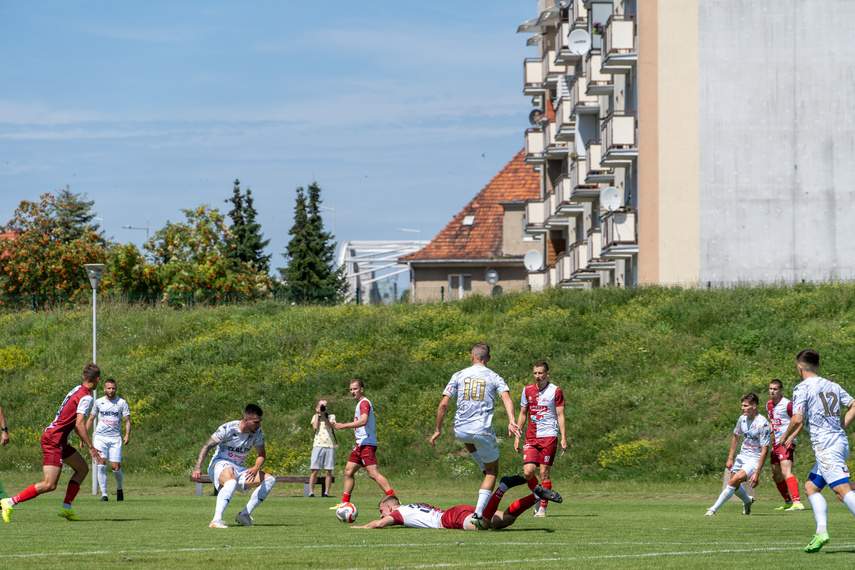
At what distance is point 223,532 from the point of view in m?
12.3

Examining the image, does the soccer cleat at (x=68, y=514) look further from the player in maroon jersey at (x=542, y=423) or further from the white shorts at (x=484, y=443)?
the player in maroon jersey at (x=542, y=423)

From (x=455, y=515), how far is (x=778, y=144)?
31310 millimetres

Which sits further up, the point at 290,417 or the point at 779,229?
the point at 779,229

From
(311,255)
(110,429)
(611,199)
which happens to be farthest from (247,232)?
(110,429)

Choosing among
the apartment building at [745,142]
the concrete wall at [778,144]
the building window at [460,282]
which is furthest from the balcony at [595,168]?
the building window at [460,282]

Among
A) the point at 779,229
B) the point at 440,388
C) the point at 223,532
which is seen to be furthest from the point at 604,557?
the point at 779,229

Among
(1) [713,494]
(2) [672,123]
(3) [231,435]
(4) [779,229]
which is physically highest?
(2) [672,123]

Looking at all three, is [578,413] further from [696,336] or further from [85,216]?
[85,216]

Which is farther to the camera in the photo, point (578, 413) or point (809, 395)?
point (578, 413)

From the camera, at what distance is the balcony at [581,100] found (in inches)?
1933

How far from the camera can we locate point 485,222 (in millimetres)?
74375

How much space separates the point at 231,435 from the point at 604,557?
5.30 meters

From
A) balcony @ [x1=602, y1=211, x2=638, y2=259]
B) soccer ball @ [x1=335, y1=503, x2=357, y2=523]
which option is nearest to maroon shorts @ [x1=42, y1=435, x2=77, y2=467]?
soccer ball @ [x1=335, y1=503, x2=357, y2=523]

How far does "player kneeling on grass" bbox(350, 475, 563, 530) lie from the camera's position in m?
12.2
